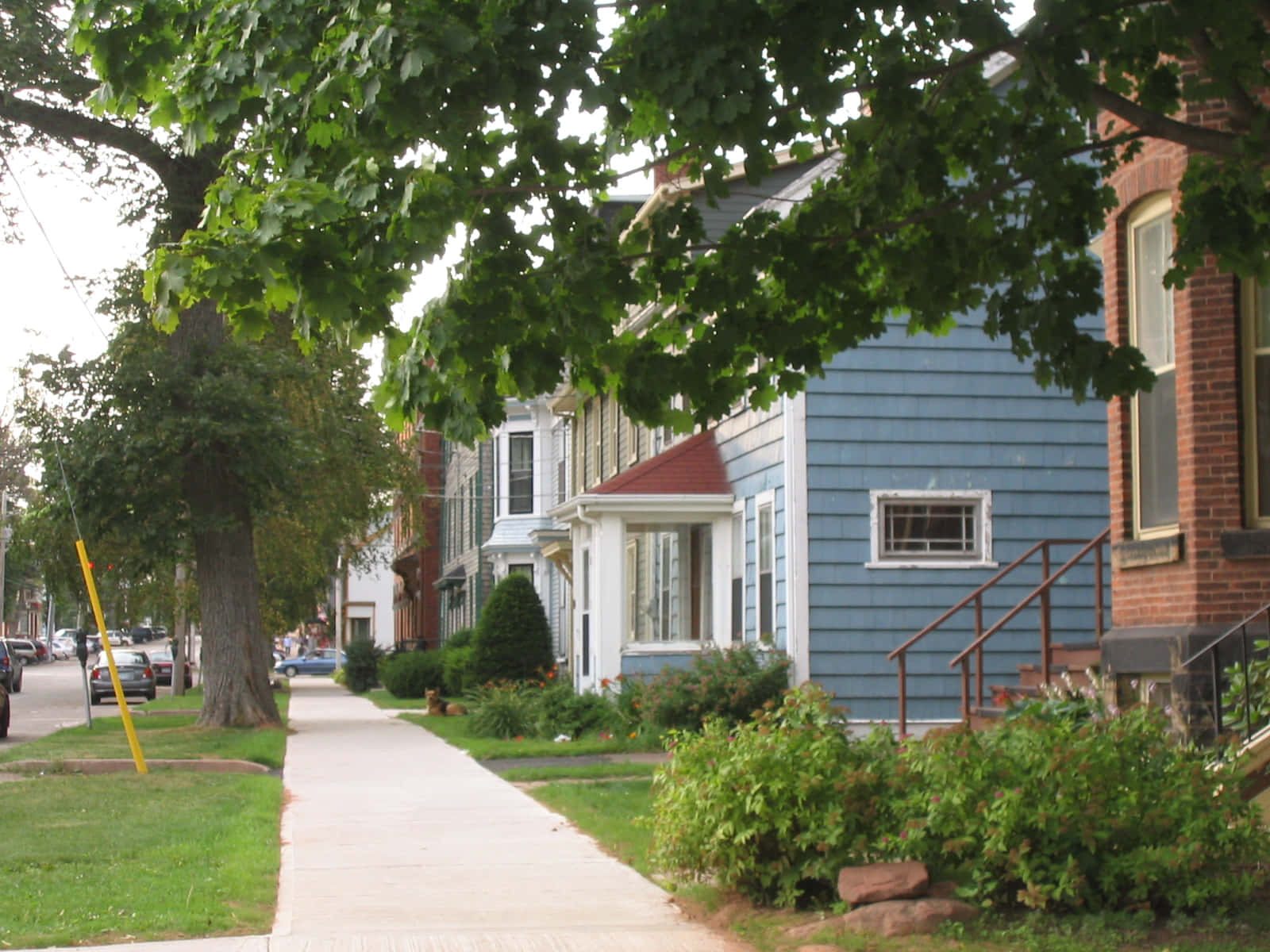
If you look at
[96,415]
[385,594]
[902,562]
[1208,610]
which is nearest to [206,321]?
[96,415]

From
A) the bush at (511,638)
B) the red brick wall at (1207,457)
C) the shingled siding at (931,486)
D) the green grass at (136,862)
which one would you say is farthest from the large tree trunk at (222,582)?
the red brick wall at (1207,457)

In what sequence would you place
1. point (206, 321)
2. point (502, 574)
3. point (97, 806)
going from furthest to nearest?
point (502, 574) → point (206, 321) → point (97, 806)

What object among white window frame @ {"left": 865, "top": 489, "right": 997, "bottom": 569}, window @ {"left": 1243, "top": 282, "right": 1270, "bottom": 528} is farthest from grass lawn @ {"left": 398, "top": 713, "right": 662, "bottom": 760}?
window @ {"left": 1243, "top": 282, "right": 1270, "bottom": 528}

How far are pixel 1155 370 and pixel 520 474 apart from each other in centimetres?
2602

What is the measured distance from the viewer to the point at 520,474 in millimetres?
36156

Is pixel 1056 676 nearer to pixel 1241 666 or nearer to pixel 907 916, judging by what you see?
pixel 1241 666

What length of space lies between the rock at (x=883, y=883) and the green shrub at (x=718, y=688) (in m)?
9.06

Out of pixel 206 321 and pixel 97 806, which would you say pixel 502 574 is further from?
pixel 97 806

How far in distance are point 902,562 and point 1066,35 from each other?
36.7ft

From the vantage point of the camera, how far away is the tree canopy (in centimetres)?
626

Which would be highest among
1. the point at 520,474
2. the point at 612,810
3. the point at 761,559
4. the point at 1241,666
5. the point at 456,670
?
the point at 520,474

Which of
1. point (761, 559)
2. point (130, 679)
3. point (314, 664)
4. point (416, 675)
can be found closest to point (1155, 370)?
point (761, 559)

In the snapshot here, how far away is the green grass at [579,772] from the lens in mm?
14758

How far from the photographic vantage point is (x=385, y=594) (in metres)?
78.4
